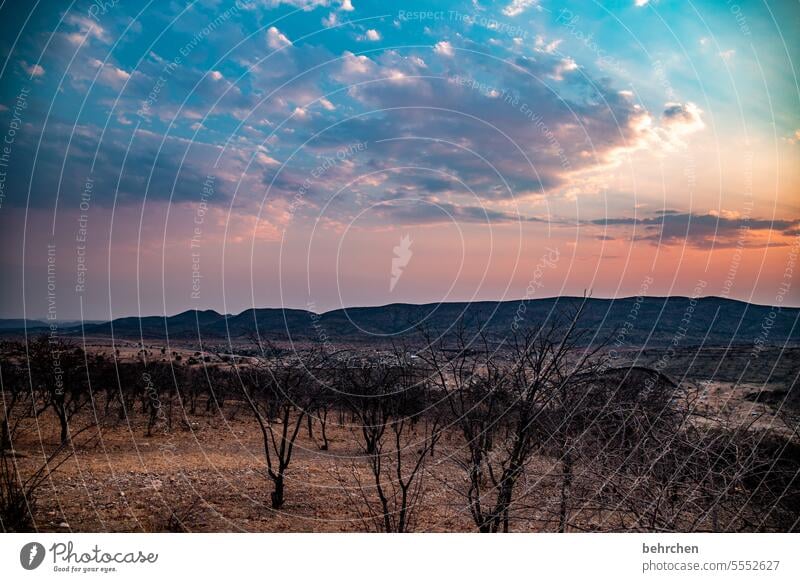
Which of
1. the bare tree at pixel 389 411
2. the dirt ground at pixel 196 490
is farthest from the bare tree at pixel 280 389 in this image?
the bare tree at pixel 389 411

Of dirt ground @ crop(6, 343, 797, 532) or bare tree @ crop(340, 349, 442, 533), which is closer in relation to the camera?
dirt ground @ crop(6, 343, 797, 532)

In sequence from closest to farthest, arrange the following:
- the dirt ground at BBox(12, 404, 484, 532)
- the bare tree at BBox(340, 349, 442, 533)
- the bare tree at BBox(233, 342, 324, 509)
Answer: the dirt ground at BBox(12, 404, 484, 532), the bare tree at BBox(340, 349, 442, 533), the bare tree at BBox(233, 342, 324, 509)

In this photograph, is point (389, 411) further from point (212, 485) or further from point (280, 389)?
point (212, 485)

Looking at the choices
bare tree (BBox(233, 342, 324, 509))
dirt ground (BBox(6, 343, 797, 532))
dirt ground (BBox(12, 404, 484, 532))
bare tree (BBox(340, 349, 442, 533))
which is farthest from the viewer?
bare tree (BBox(233, 342, 324, 509))

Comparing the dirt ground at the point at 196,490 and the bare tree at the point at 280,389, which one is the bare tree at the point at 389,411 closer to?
the dirt ground at the point at 196,490

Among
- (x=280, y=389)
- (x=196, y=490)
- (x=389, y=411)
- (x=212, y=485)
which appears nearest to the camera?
(x=196, y=490)

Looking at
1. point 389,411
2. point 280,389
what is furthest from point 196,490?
point 389,411

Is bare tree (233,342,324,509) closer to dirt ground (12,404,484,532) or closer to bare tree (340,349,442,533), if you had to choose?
dirt ground (12,404,484,532)

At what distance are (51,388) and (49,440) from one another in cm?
169

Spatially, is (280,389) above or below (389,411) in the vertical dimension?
above

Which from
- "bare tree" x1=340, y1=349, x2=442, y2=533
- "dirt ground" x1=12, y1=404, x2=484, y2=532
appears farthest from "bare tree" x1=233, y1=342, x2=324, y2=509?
"bare tree" x1=340, y1=349, x2=442, y2=533
